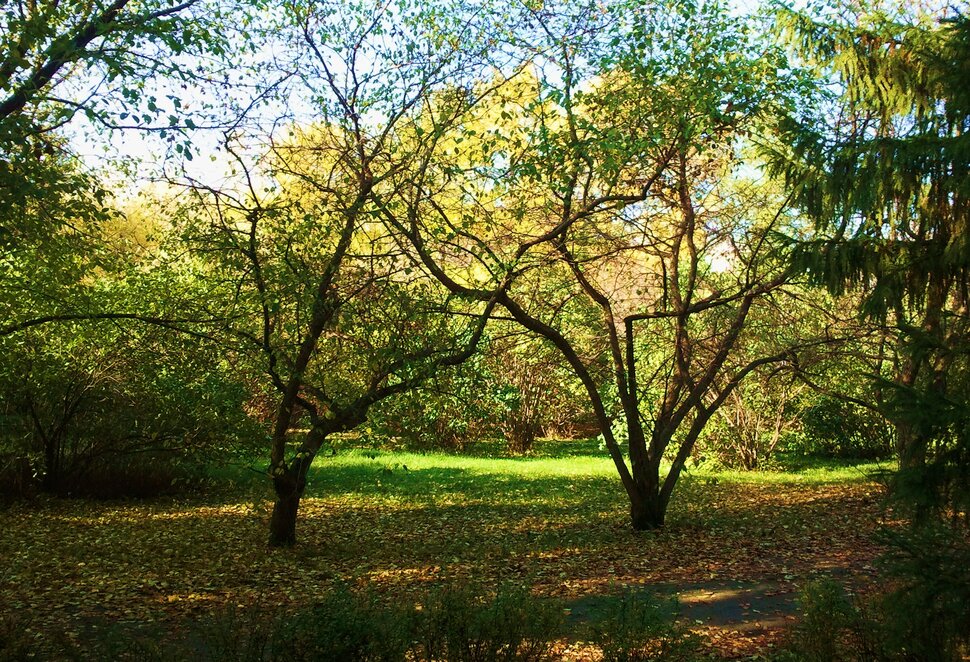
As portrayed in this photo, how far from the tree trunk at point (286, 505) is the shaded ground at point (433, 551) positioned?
0.74ft

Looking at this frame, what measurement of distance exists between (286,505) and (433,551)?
176 centimetres

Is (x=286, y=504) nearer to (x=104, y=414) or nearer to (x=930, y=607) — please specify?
(x=104, y=414)

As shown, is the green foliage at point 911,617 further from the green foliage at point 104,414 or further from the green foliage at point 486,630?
the green foliage at point 104,414

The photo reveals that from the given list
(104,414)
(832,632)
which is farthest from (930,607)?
(104,414)

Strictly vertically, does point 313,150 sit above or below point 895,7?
below

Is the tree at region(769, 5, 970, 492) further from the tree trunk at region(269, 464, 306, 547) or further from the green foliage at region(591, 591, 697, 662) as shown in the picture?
the tree trunk at region(269, 464, 306, 547)

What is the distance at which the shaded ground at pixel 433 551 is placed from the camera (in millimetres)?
6543

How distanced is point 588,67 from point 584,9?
60 centimetres

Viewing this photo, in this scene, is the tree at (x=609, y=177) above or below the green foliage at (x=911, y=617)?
above

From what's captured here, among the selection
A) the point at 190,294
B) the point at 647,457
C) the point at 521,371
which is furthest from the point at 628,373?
the point at 521,371

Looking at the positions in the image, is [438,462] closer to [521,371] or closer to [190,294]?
[521,371]

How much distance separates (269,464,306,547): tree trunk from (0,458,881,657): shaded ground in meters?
0.22

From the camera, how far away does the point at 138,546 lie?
9.16 metres

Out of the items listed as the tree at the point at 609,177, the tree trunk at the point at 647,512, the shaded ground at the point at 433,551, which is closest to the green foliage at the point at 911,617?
the shaded ground at the point at 433,551
